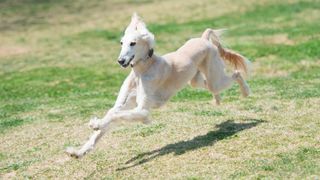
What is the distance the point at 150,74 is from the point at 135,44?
562mm

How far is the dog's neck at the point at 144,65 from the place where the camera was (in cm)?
855

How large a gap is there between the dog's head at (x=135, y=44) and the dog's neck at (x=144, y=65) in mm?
55

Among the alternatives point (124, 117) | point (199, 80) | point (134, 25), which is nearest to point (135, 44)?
point (134, 25)

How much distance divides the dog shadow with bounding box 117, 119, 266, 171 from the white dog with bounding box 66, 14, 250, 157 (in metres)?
0.55

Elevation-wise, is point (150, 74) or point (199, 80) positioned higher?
point (150, 74)

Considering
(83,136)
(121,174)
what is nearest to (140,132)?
(83,136)

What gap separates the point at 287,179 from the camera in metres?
7.03

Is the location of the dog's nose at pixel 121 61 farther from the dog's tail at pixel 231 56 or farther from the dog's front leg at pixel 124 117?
the dog's tail at pixel 231 56

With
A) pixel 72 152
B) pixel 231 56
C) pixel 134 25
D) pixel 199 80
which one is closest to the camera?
pixel 72 152

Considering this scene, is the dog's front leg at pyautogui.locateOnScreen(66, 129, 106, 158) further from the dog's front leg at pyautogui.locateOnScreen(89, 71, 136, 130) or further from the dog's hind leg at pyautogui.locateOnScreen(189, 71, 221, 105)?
the dog's hind leg at pyautogui.locateOnScreen(189, 71, 221, 105)

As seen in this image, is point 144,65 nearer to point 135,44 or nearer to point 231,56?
point 135,44

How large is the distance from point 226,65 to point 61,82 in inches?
298

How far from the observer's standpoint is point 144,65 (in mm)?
8602

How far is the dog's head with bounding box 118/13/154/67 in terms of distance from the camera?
27.0ft
